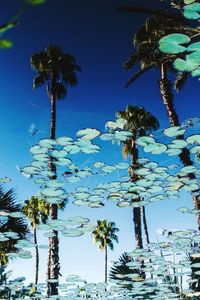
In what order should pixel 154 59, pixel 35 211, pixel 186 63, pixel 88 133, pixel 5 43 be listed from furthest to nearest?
pixel 35 211
pixel 154 59
pixel 88 133
pixel 186 63
pixel 5 43

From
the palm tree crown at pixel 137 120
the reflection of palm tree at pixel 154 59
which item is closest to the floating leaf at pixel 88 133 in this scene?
the reflection of palm tree at pixel 154 59

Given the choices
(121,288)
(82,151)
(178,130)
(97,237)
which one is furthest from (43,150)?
(97,237)

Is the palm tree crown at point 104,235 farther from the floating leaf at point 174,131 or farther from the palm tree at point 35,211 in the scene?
the floating leaf at point 174,131

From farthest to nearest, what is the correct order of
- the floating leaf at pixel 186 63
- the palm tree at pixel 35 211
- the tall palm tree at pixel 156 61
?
the palm tree at pixel 35 211 < the tall palm tree at pixel 156 61 < the floating leaf at pixel 186 63

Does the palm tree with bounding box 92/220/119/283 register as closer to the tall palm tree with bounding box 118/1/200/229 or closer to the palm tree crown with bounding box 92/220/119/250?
the palm tree crown with bounding box 92/220/119/250

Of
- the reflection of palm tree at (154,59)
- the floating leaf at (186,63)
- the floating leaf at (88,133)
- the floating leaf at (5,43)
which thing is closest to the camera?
the floating leaf at (5,43)

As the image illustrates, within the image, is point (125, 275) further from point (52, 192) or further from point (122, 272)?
point (52, 192)

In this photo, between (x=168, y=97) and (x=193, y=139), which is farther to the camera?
(x=168, y=97)

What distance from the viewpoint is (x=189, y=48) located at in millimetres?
5301

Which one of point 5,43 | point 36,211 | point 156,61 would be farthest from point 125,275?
point 36,211

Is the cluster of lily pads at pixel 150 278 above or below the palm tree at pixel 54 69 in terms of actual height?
below

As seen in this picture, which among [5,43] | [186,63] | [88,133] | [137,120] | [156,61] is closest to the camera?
[5,43]

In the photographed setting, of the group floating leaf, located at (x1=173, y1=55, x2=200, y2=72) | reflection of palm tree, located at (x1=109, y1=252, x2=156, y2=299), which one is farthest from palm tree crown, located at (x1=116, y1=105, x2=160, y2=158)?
floating leaf, located at (x1=173, y1=55, x2=200, y2=72)

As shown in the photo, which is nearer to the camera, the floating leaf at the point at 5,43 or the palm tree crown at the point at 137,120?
the floating leaf at the point at 5,43
